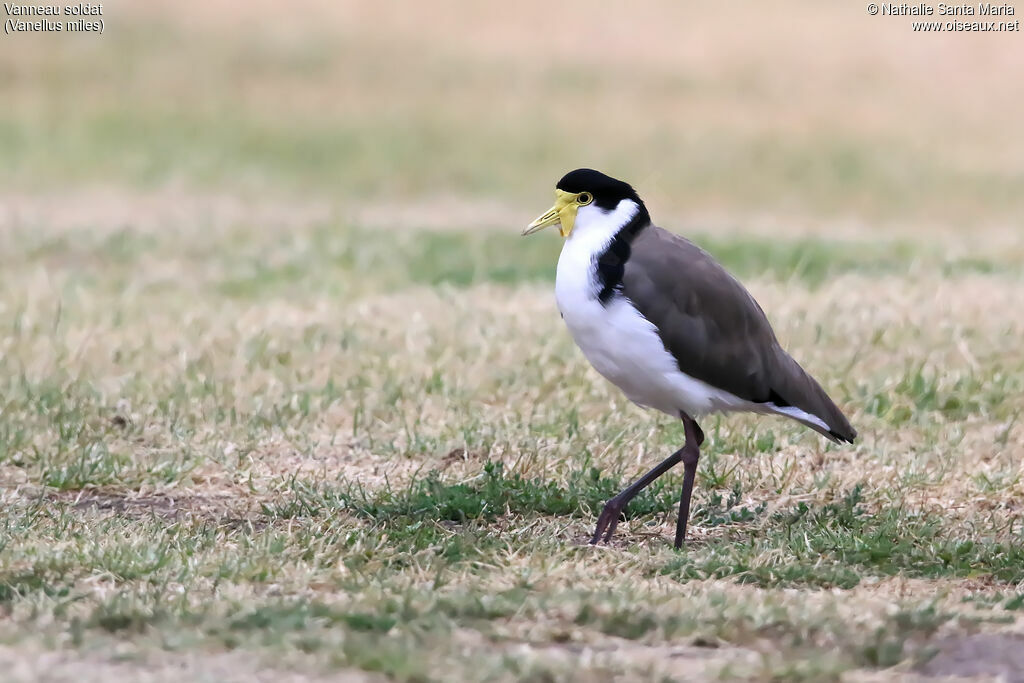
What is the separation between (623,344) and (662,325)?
0.47 feet

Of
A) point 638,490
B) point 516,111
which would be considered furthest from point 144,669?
point 516,111

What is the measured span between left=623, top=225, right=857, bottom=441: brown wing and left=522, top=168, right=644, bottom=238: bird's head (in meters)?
0.15

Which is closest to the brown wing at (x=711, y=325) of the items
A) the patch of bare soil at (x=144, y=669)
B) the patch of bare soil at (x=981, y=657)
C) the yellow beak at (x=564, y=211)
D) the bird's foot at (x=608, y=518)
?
the yellow beak at (x=564, y=211)

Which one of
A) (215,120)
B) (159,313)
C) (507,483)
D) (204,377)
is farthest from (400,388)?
(215,120)

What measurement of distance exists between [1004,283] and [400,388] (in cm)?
475

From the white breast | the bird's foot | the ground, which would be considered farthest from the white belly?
the ground

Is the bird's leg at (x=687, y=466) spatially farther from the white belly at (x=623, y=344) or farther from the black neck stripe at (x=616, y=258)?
the black neck stripe at (x=616, y=258)

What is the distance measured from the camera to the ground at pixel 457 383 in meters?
4.52

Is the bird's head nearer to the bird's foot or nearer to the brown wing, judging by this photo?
the brown wing

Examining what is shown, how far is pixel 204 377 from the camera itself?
8.12 m

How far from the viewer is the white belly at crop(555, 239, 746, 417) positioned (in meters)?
5.38

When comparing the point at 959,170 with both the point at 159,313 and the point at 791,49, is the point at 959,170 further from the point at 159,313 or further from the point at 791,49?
the point at 159,313

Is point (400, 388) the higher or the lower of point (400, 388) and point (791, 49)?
the lower

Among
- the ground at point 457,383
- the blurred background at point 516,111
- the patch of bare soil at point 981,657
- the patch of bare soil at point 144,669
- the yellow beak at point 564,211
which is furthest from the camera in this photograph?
the blurred background at point 516,111
